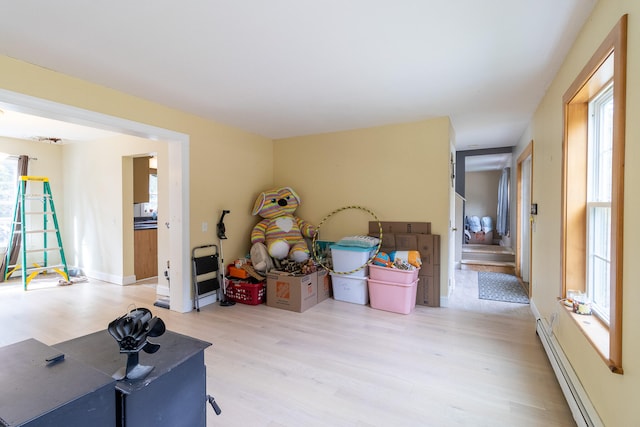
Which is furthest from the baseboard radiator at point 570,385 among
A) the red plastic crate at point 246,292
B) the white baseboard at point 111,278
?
the white baseboard at point 111,278

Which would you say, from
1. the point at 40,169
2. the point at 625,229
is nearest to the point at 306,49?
the point at 625,229

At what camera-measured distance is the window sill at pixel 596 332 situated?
56.4 inches

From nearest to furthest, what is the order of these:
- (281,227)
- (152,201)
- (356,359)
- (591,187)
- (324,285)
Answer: (591,187)
(356,359)
(324,285)
(281,227)
(152,201)

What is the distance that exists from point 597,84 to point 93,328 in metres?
4.56

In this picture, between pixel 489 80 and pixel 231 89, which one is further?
pixel 231 89

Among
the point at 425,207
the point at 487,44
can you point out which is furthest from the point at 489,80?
the point at 425,207

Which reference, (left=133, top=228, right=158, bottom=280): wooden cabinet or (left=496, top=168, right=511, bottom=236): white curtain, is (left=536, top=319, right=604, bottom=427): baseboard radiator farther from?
(left=496, top=168, right=511, bottom=236): white curtain

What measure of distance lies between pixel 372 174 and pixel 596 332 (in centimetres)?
287

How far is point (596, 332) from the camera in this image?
5.49ft

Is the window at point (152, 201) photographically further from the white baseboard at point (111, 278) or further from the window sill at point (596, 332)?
the window sill at point (596, 332)

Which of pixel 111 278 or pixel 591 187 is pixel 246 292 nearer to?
pixel 111 278

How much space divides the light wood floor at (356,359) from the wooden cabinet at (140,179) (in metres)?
1.90

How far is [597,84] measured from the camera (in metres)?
1.79

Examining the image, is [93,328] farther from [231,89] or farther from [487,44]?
[487,44]
